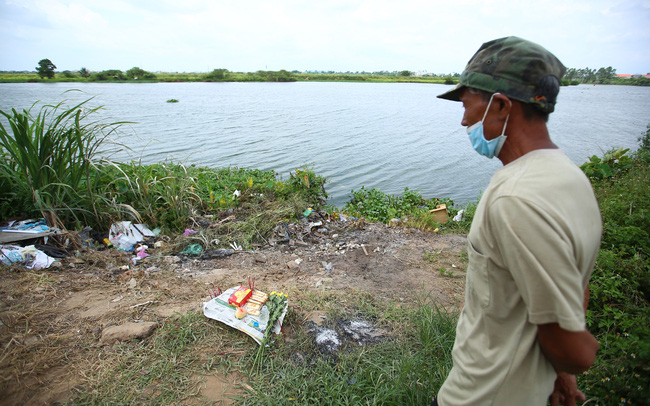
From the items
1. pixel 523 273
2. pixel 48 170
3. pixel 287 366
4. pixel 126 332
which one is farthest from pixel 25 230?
pixel 523 273

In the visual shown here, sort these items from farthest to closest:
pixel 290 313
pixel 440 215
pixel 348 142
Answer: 1. pixel 348 142
2. pixel 440 215
3. pixel 290 313

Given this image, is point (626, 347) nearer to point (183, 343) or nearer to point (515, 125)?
point (515, 125)

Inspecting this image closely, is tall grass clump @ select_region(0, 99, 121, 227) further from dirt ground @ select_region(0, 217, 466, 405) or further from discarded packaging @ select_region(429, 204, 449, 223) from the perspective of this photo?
discarded packaging @ select_region(429, 204, 449, 223)

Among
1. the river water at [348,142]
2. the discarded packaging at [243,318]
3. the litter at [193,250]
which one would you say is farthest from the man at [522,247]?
the river water at [348,142]

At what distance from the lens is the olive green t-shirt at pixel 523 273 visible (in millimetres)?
821

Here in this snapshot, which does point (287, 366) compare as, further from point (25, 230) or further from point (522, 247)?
point (25, 230)

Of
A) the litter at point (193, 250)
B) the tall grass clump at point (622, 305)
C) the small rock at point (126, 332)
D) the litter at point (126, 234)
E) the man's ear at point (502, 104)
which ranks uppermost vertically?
the man's ear at point (502, 104)

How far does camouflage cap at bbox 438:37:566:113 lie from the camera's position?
38.4 inches

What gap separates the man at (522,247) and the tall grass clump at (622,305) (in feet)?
2.75

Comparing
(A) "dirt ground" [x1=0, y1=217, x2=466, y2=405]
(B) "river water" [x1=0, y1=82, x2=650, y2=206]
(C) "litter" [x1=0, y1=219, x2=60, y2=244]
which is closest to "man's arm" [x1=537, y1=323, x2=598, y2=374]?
(A) "dirt ground" [x1=0, y1=217, x2=466, y2=405]

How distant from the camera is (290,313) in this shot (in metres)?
2.85

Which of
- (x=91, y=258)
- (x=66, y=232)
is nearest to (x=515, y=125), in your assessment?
(x=91, y=258)

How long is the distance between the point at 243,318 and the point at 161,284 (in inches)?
50.7

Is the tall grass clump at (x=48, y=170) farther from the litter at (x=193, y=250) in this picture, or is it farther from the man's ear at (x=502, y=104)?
the man's ear at (x=502, y=104)
